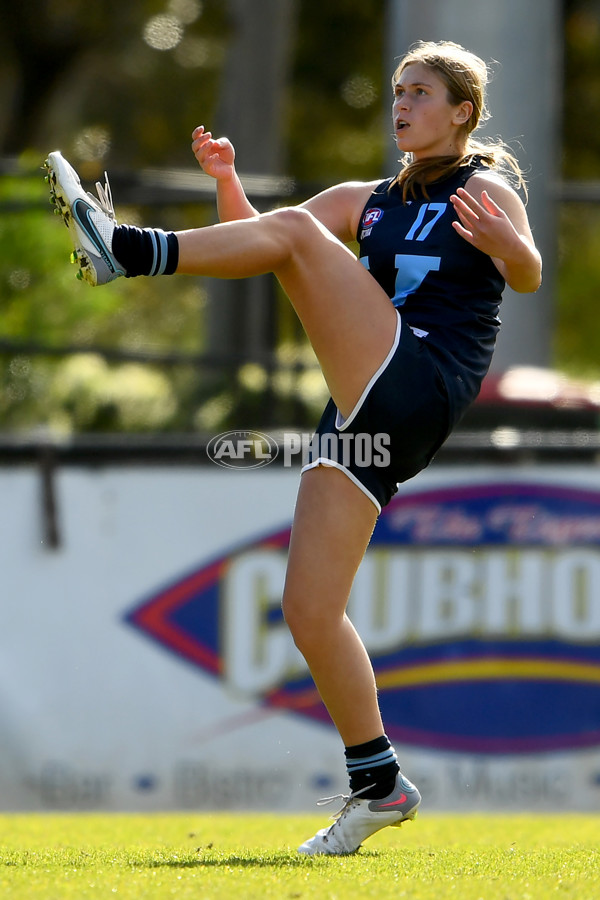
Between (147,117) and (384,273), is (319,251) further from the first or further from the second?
(147,117)

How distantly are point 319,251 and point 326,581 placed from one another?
0.84 metres

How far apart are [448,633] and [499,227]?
2740 millimetres

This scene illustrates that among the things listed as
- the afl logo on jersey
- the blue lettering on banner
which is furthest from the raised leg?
the blue lettering on banner

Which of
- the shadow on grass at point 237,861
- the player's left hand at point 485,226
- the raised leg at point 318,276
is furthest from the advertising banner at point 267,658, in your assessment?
the player's left hand at point 485,226

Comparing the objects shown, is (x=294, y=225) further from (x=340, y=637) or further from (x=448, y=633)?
(x=448, y=633)

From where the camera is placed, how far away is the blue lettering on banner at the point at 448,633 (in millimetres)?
5473

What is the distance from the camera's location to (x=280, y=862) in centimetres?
324

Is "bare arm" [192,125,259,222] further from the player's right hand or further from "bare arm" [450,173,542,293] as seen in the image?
"bare arm" [450,173,542,293]

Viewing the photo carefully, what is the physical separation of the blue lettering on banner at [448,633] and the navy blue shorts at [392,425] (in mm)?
2191

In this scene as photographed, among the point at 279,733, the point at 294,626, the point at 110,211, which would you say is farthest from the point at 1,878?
the point at 279,733

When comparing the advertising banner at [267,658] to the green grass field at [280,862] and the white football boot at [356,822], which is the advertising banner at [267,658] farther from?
the white football boot at [356,822]

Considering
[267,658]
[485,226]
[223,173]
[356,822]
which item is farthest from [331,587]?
[267,658]

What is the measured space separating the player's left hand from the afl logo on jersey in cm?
32

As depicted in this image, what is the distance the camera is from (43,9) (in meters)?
16.9
